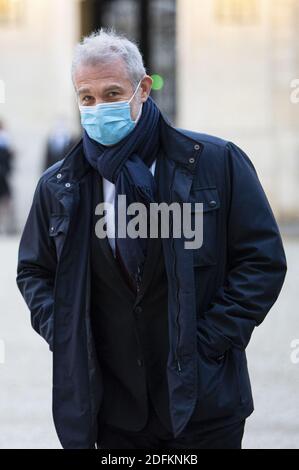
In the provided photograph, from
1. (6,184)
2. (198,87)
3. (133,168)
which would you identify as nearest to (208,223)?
(133,168)

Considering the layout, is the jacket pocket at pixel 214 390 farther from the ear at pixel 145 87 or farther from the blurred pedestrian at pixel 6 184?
the blurred pedestrian at pixel 6 184

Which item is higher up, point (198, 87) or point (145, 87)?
point (145, 87)

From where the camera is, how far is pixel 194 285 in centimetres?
316

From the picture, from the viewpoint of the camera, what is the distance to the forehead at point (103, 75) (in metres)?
3.14

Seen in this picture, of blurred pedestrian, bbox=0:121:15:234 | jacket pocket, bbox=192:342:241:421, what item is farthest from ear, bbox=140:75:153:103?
blurred pedestrian, bbox=0:121:15:234

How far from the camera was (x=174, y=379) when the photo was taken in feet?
10.3

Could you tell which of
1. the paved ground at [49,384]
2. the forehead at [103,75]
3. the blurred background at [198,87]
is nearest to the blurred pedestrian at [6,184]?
the blurred background at [198,87]

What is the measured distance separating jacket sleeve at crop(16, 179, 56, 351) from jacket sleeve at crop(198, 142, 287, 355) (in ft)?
1.63

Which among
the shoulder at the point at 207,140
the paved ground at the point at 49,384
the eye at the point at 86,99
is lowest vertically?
the paved ground at the point at 49,384

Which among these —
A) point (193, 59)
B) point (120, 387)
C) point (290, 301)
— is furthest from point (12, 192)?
point (120, 387)

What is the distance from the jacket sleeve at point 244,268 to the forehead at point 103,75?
0.40m

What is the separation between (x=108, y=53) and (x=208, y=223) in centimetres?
58

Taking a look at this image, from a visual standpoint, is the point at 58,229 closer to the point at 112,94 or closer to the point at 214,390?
the point at 112,94
